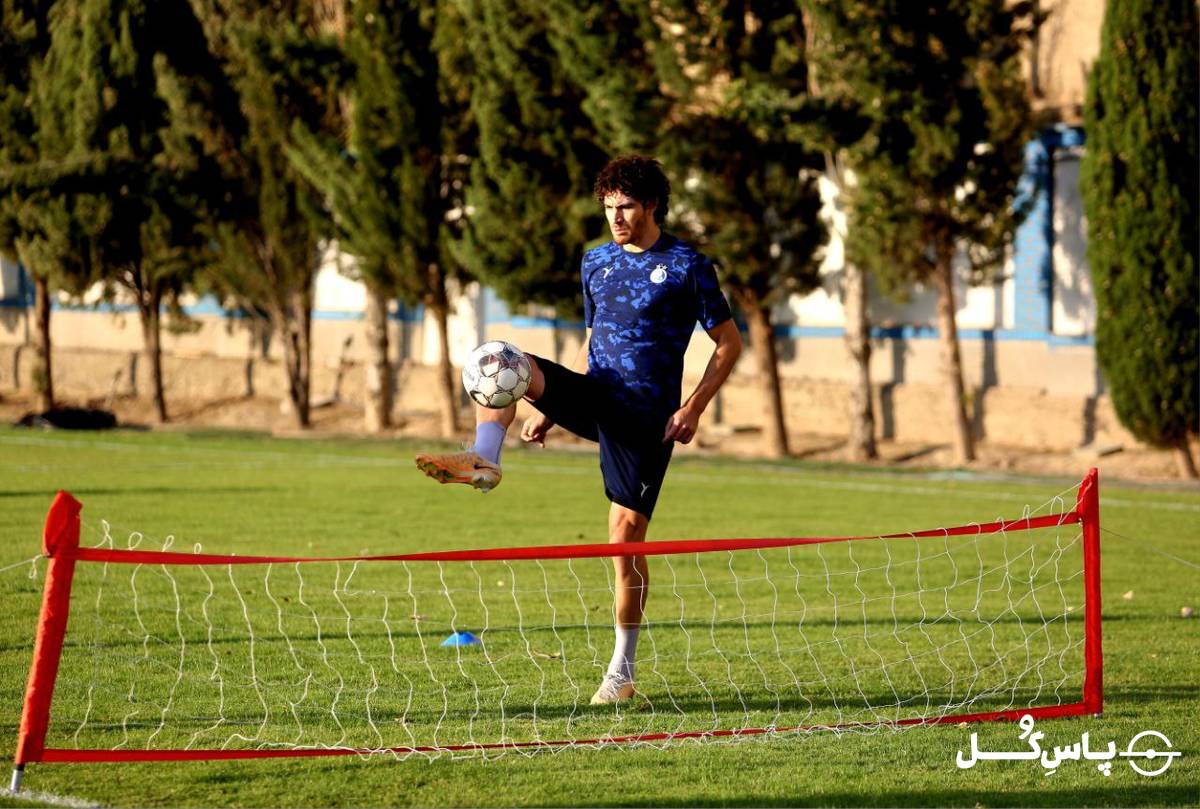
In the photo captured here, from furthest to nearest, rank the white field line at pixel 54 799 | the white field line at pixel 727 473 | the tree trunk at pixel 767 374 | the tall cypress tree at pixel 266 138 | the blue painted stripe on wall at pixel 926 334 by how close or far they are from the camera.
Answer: the tall cypress tree at pixel 266 138
the tree trunk at pixel 767 374
the blue painted stripe on wall at pixel 926 334
the white field line at pixel 727 473
the white field line at pixel 54 799

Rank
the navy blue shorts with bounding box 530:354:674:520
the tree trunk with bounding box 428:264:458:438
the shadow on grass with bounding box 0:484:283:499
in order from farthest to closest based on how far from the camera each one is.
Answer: the tree trunk with bounding box 428:264:458:438
the shadow on grass with bounding box 0:484:283:499
the navy blue shorts with bounding box 530:354:674:520

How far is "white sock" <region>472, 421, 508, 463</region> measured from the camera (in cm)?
770

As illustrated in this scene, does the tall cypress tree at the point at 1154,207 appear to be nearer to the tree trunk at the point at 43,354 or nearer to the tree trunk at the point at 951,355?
the tree trunk at the point at 951,355

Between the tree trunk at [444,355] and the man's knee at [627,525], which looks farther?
the tree trunk at [444,355]

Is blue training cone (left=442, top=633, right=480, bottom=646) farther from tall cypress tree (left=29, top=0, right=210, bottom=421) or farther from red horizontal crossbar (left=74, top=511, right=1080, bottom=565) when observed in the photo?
tall cypress tree (left=29, top=0, right=210, bottom=421)

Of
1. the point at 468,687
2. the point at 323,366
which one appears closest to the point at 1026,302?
the point at 323,366

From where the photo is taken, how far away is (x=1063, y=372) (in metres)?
26.1

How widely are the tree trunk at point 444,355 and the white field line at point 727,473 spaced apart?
14.2 feet

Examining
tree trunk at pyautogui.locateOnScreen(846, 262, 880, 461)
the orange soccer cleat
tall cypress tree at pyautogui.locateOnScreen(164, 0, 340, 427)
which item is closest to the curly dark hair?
the orange soccer cleat

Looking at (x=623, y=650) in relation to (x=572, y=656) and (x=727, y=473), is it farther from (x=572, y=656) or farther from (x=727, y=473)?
(x=727, y=473)

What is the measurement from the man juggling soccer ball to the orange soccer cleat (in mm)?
154

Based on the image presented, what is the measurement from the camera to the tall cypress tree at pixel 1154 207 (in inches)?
872

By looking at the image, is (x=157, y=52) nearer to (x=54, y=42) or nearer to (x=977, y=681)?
(x=54, y=42)

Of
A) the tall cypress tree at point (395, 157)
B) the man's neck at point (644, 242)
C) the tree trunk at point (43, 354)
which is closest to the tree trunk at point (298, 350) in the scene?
the tall cypress tree at point (395, 157)
